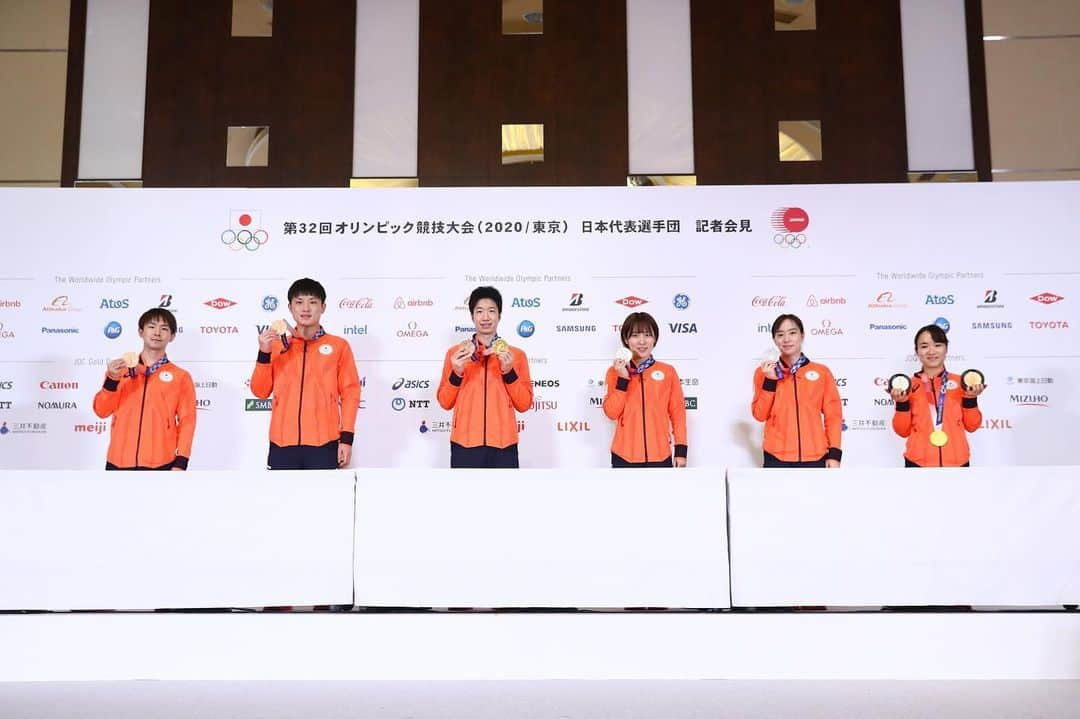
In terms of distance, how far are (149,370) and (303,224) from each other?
1441 millimetres

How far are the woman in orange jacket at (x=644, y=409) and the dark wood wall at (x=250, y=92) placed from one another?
97.2 inches

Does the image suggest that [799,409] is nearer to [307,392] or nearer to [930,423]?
[930,423]

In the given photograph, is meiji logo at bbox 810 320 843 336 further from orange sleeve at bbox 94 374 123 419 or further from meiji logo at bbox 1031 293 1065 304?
orange sleeve at bbox 94 374 123 419

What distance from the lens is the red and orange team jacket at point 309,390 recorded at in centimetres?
436

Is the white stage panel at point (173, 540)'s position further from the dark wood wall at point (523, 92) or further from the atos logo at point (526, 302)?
the dark wood wall at point (523, 92)

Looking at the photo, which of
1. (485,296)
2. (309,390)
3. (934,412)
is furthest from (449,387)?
(934,412)

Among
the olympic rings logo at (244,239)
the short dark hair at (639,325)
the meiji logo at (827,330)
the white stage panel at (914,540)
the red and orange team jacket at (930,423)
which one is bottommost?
the white stage panel at (914,540)

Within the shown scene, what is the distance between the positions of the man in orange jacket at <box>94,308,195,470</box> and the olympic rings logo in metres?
1.10

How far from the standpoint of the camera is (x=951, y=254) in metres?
5.47

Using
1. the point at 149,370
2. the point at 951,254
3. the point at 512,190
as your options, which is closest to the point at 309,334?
the point at 149,370

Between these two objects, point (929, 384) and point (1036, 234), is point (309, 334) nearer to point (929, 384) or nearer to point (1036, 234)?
point (929, 384)

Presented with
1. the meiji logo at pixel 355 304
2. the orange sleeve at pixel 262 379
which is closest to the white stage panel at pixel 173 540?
the orange sleeve at pixel 262 379

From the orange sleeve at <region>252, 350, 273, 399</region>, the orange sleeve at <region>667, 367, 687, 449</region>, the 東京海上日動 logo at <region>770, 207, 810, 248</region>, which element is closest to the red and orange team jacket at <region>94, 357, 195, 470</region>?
the orange sleeve at <region>252, 350, 273, 399</region>

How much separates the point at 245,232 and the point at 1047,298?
4.64m
